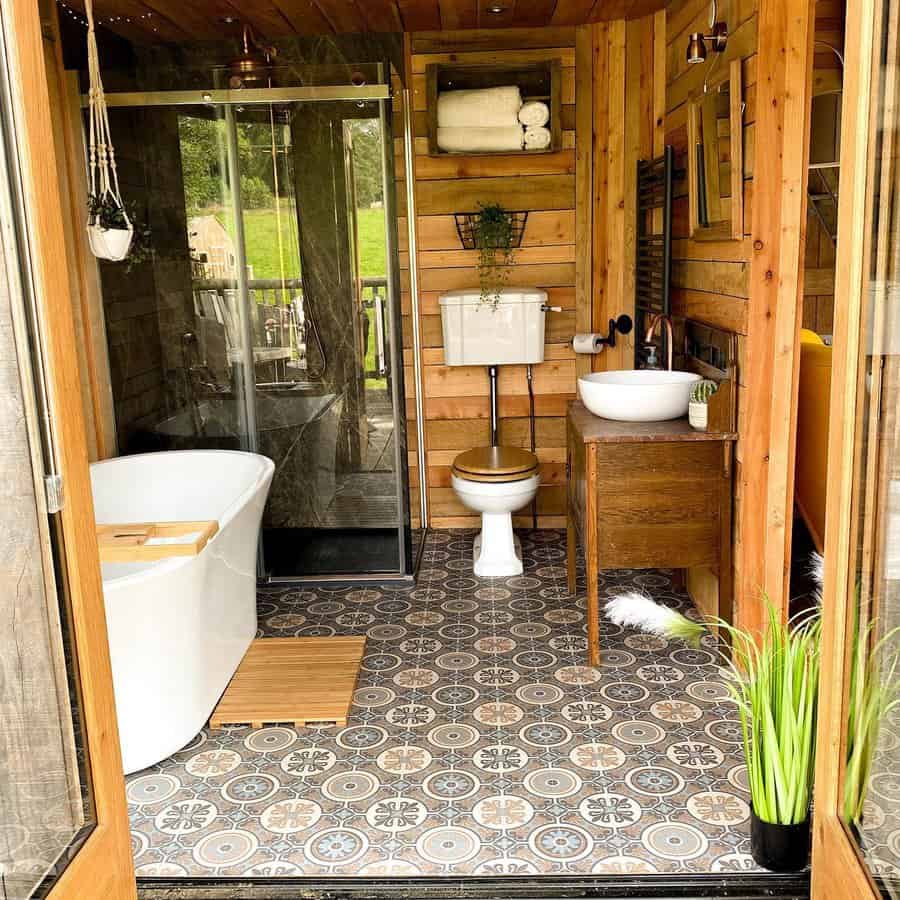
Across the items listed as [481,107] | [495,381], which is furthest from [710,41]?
[495,381]

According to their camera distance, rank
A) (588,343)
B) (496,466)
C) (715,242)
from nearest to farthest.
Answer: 1. (715,242)
2. (496,466)
3. (588,343)

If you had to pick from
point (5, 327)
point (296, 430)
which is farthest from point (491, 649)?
point (5, 327)

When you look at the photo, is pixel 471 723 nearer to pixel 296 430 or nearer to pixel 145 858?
pixel 145 858

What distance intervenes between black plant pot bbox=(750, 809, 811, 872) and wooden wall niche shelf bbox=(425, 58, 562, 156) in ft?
10.4

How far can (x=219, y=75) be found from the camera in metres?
3.88

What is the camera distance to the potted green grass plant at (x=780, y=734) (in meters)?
2.11

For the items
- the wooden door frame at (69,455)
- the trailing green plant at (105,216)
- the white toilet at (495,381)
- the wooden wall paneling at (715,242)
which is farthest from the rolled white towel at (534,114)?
the wooden door frame at (69,455)

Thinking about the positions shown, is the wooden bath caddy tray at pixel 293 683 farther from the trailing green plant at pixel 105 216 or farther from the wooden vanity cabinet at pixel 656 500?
the trailing green plant at pixel 105 216

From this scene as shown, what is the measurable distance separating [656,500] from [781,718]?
121 cm

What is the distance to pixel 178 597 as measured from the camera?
2.78 m

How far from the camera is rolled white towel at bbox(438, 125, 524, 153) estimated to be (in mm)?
4406

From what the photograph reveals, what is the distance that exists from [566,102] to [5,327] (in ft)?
11.9

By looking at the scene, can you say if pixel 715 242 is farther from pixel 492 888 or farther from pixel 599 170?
pixel 492 888

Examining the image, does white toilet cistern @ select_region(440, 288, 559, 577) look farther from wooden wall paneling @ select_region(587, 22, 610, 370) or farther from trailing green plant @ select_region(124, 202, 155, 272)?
trailing green plant @ select_region(124, 202, 155, 272)
